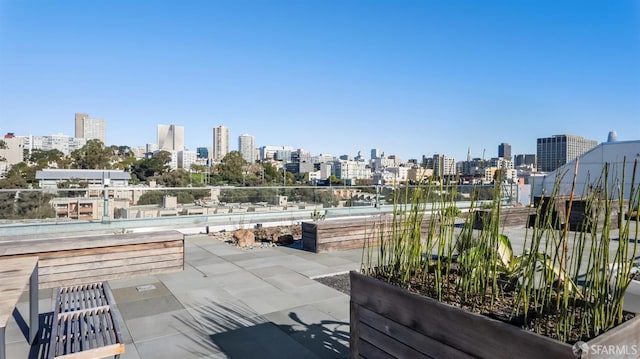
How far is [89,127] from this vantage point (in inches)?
4355

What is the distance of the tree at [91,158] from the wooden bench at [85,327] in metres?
41.0

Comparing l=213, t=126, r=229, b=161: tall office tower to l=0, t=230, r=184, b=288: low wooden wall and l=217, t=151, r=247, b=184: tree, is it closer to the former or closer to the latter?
l=217, t=151, r=247, b=184: tree

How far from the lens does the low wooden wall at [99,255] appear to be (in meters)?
3.82

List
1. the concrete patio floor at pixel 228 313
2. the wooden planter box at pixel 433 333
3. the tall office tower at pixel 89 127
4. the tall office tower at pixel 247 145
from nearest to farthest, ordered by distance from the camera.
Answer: the wooden planter box at pixel 433 333
the concrete patio floor at pixel 228 313
the tall office tower at pixel 89 127
the tall office tower at pixel 247 145

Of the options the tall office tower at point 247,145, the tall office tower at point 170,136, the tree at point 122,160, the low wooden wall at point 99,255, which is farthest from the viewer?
the tall office tower at point 247,145

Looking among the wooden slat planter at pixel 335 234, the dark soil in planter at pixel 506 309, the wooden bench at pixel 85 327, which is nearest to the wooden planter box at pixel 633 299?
the dark soil in planter at pixel 506 309

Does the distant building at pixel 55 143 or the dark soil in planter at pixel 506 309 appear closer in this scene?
the dark soil in planter at pixel 506 309

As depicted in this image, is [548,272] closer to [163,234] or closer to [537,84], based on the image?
[163,234]

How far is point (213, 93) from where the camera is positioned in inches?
1040

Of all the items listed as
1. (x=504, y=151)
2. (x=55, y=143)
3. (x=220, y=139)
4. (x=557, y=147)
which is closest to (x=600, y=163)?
(x=557, y=147)

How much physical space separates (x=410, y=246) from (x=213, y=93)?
1033 inches

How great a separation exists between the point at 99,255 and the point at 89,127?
125 metres

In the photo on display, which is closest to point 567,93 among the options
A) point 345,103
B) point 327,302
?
point 345,103

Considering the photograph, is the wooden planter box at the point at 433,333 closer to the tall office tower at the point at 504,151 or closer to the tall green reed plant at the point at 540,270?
the tall green reed plant at the point at 540,270
